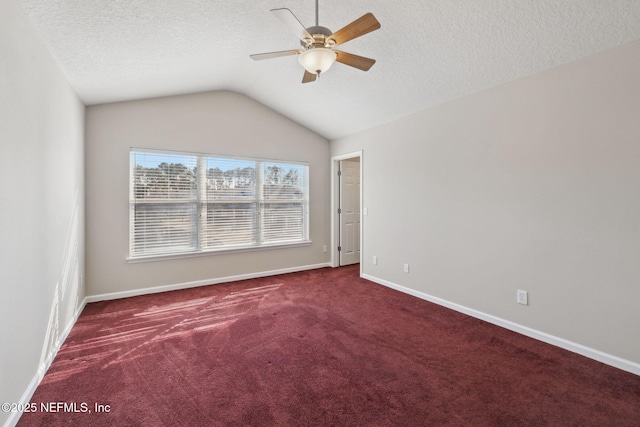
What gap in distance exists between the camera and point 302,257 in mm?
5254

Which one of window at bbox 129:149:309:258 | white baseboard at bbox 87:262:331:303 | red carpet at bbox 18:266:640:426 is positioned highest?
window at bbox 129:149:309:258

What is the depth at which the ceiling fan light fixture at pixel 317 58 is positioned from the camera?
1.93 meters

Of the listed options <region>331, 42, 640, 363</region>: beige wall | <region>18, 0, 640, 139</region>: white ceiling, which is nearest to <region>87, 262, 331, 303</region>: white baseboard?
<region>331, 42, 640, 363</region>: beige wall

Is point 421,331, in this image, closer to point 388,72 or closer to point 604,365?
point 604,365

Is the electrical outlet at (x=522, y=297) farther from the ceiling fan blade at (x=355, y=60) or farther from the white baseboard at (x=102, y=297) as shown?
the white baseboard at (x=102, y=297)

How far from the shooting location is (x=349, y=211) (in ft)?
18.6

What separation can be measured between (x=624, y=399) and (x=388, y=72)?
10.7 feet

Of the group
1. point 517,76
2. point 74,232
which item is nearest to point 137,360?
point 74,232

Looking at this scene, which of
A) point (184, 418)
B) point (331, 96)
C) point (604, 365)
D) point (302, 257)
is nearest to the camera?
point (184, 418)

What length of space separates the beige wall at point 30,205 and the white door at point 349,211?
4036 millimetres

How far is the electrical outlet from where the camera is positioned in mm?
2703

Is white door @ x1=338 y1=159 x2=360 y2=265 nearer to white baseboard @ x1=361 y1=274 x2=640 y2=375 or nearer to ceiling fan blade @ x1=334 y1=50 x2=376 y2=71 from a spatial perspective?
white baseboard @ x1=361 y1=274 x2=640 y2=375

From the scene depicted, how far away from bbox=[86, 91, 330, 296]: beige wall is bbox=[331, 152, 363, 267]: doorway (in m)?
0.34

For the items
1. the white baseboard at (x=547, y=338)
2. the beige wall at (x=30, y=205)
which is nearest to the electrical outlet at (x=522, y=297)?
the white baseboard at (x=547, y=338)
